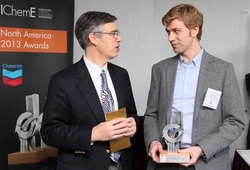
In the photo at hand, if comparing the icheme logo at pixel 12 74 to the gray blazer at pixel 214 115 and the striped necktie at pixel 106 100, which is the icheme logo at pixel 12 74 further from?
the gray blazer at pixel 214 115

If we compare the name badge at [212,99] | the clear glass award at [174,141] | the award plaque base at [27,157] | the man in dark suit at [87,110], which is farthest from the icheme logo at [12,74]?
the name badge at [212,99]

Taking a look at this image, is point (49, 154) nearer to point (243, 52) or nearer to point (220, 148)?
point (220, 148)

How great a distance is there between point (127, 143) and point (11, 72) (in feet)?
4.44

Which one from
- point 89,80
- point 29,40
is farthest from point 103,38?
point 29,40

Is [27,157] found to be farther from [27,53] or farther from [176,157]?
[176,157]

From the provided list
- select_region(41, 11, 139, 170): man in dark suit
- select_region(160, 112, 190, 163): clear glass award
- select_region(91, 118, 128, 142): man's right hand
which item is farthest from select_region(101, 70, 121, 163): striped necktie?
select_region(160, 112, 190, 163): clear glass award

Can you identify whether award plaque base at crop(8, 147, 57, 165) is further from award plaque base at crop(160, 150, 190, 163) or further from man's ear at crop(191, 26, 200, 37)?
man's ear at crop(191, 26, 200, 37)

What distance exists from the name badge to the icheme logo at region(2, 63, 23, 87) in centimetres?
164

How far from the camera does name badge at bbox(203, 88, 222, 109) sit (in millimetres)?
1838

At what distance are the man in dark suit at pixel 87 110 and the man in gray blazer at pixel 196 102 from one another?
21 cm

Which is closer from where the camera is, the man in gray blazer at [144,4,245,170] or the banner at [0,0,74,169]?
the man in gray blazer at [144,4,245,170]

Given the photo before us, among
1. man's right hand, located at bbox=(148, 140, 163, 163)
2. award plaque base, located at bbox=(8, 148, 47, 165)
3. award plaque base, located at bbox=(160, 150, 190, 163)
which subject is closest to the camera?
award plaque base, located at bbox=(160, 150, 190, 163)

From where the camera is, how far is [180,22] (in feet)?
6.21

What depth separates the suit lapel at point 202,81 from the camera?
1.86m
